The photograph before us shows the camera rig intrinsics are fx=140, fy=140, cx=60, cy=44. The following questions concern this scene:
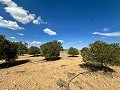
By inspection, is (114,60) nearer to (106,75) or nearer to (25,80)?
(106,75)

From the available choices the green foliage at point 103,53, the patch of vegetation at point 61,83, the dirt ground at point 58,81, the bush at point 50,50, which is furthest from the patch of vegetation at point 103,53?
the bush at point 50,50

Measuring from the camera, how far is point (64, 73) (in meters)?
22.9

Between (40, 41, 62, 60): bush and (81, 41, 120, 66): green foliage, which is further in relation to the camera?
(40, 41, 62, 60): bush

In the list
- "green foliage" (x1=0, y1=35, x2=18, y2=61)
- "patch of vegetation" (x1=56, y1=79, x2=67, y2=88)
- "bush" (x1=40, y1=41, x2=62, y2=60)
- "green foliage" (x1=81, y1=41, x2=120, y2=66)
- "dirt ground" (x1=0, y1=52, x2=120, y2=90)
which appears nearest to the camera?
"dirt ground" (x1=0, y1=52, x2=120, y2=90)

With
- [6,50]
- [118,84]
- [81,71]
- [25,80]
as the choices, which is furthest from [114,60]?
[6,50]

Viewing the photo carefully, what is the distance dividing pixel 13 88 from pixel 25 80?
8.49ft

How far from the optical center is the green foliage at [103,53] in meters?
26.5

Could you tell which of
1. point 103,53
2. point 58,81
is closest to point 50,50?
point 103,53

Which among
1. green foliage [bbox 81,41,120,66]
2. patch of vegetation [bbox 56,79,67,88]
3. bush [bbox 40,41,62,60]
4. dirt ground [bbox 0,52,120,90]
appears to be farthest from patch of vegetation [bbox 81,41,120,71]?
bush [bbox 40,41,62,60]

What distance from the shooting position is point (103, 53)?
2673 cm

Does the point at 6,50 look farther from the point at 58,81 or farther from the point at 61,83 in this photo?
the point at 61,83

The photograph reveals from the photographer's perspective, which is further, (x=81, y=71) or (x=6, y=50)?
(x=6, y=50)

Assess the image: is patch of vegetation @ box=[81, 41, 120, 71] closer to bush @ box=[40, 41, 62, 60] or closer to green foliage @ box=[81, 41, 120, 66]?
green foliage @ box=[81, 41, 120, 66]

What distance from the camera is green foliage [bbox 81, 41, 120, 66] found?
2653 centimetres
